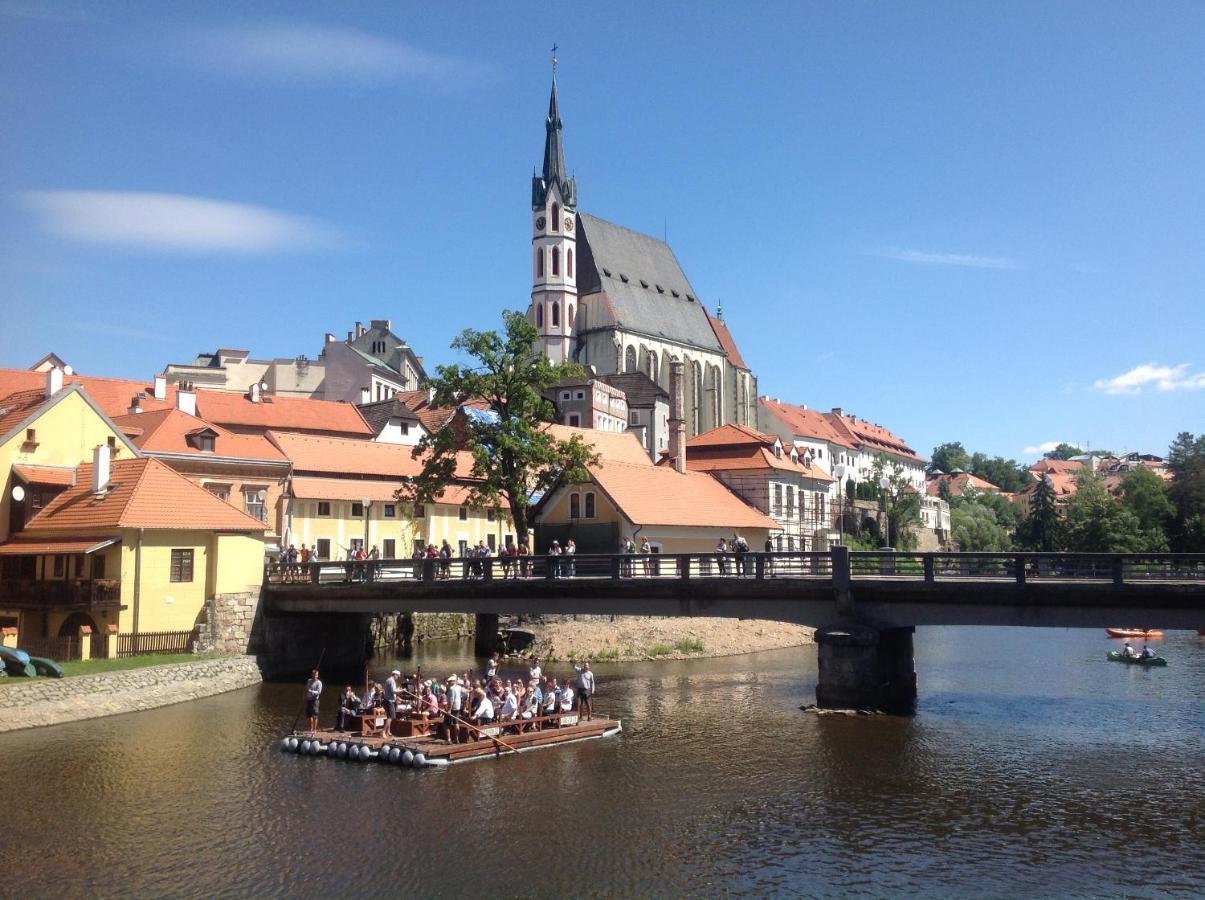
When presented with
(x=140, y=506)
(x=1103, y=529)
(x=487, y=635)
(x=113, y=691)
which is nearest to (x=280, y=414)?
(x=487, y=635)

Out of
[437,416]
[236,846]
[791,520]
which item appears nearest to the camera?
[236,846]

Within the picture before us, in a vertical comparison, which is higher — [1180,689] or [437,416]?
[437,416]

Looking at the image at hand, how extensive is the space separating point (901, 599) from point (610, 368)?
103079mm

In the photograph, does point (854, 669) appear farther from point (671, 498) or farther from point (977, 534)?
point (977, 534)

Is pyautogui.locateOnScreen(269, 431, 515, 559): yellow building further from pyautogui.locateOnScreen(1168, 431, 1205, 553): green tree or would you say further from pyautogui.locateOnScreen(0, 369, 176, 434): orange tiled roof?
pyautogui.locateOnScreen(1168, 431, 1205, 553): green tree

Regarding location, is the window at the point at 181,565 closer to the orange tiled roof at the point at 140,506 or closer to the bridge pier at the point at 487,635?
the orange tiled roof at the point at 140,506

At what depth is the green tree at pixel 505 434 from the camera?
176 feet

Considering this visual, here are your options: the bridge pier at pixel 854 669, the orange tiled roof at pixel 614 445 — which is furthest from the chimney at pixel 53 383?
the bridge pier at pixel 854 669

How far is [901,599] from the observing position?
33.5m

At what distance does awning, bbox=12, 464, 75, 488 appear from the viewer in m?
44.6

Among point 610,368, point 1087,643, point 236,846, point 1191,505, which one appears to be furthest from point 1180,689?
point 610,368

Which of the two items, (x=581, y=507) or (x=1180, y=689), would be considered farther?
(x=581, y=507)

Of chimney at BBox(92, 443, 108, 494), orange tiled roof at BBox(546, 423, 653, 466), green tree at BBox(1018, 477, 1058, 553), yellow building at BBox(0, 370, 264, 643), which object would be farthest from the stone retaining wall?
green tree at BBox(1018, 477, 1058, 553)

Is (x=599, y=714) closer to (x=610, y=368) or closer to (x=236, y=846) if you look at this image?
(x=236, y=846)
